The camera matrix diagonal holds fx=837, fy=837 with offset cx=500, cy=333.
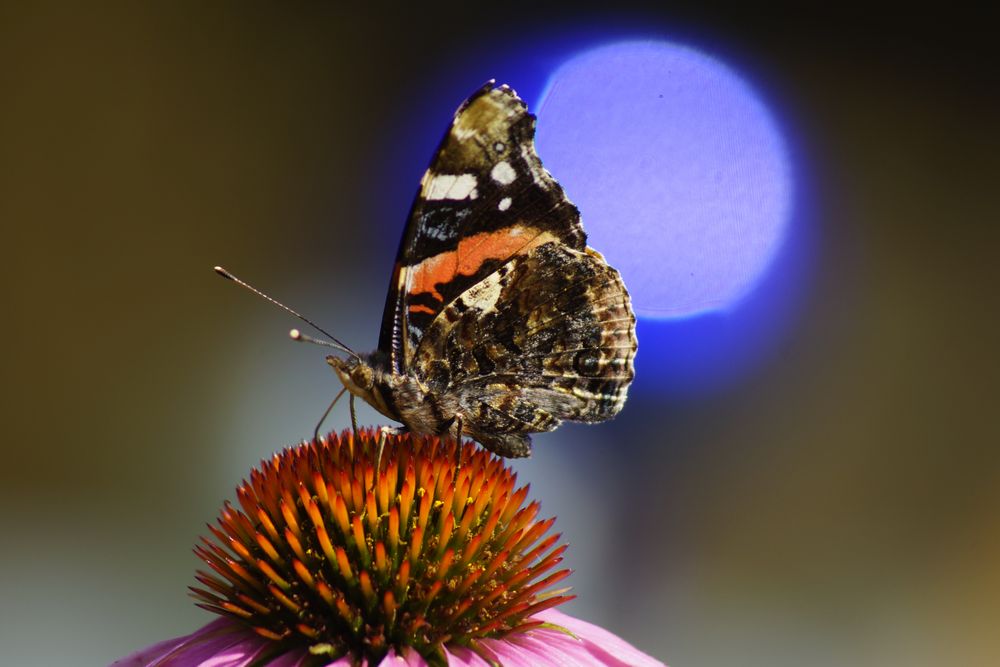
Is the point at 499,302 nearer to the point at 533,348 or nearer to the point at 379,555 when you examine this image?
the point at 533,348

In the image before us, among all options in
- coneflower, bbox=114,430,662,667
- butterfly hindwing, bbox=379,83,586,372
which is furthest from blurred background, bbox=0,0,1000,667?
coneflower, bbox=114,430,662,667

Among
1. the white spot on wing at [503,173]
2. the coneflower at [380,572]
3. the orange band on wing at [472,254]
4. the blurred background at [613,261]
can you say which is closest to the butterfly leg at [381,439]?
the coneflower at [380,572]

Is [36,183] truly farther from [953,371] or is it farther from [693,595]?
[953,371]


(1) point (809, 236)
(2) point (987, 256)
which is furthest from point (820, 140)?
(2) point (987, 256)

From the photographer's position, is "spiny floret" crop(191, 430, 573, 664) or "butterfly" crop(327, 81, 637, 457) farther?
"butterfly" crop(327, 81, 637, 457)

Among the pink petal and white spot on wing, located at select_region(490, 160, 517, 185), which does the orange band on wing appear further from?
the pink petal

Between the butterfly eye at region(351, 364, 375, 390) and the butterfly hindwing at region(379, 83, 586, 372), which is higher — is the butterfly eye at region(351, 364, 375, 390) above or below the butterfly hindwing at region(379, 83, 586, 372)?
below

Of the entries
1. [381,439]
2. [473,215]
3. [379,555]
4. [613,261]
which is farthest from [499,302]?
[613,261]

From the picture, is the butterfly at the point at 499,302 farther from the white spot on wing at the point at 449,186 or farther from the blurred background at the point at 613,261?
the blurred background at the point at 613,261
